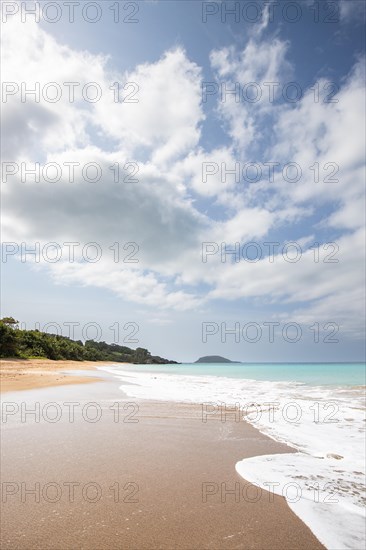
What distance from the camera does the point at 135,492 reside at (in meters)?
3.94

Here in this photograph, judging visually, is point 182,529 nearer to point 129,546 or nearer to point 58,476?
point 129,546

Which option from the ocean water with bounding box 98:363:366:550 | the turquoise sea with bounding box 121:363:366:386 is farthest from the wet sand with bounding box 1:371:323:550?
the turquoise sea with bounding box 121:363:366:386

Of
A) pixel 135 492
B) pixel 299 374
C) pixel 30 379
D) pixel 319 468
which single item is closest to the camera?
pixel 135 492

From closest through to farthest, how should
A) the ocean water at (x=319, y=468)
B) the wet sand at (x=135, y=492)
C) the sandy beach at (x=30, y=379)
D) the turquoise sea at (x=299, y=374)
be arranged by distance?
the wet sand at (x=135, y=492) < the ocean water at (x=319, y=468) < the sandy beach at (x=30, y=379) < the turquoise sea at (x=299, y=374)

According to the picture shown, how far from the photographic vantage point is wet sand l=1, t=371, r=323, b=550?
2996mm

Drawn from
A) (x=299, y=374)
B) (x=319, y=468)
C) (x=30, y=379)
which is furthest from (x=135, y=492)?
(x=299, y=374)

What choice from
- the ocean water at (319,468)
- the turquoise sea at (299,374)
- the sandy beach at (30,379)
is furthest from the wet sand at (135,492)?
the turquoise sea at (299,374)

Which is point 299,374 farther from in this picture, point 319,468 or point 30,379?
point 319,468

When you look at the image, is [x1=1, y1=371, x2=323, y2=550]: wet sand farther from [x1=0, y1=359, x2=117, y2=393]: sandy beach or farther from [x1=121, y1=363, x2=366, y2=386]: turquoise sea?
[x1=121, y1=363, x2=366, y2=386]: turquoise sea

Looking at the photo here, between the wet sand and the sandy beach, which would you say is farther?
the sandy beach

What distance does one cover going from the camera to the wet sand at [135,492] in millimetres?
2996

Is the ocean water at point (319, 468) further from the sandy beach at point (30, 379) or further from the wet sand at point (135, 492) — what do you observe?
the sandy beach at point (30, 379)

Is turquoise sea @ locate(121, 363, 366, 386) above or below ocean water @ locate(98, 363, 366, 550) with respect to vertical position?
below

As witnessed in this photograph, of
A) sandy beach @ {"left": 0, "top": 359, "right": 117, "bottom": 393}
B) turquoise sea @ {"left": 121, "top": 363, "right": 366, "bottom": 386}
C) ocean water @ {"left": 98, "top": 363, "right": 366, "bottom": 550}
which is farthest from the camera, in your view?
turquoise sea @ {"left": 121, "top": 363, "right": 366, "bottom": 386}
